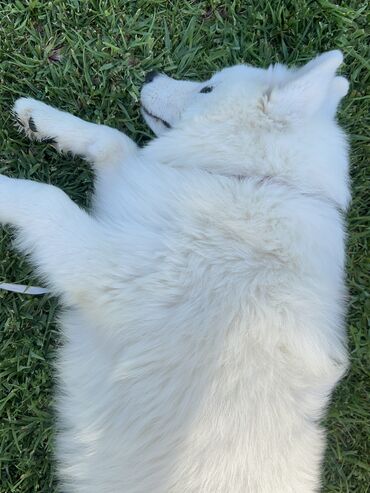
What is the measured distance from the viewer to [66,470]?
260 centimetres

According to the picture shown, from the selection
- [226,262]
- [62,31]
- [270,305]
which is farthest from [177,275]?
[62,31]

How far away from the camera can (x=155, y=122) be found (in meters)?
3.23

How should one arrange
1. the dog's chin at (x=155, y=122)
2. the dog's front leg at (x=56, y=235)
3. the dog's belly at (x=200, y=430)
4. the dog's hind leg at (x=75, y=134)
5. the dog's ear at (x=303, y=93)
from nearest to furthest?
the dog's belly at (x=200, y=430) < the dog's front leg at (x=56, y=235) < the dog's ear at (x=303, y=93) < the dog's hind leg at (x=75, y=134) < the dog's chin at (x=155, y=122)

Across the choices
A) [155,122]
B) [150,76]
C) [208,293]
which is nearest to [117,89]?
[150,76]

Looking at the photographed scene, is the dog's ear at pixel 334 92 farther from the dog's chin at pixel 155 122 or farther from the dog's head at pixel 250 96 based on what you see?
the dog's chin at pixel 155 122

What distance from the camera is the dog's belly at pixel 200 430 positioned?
2195 millimetres

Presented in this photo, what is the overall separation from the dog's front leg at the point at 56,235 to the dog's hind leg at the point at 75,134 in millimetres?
439

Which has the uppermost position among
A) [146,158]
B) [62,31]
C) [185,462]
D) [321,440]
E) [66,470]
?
[62,31]

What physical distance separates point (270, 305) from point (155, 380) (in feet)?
1.94

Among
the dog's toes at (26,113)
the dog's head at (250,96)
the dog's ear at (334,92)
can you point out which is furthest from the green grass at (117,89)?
the dog's ear at (334,92)

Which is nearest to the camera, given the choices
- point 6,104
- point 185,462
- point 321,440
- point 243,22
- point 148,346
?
point 185,462

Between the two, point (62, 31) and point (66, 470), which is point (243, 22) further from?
point (66, 470)

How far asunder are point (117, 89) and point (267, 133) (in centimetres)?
124

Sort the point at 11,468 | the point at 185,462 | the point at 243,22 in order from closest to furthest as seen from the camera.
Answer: the point at 185,462
the point at 11,468
the point at 243,22
